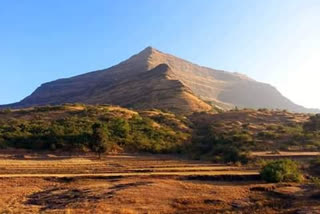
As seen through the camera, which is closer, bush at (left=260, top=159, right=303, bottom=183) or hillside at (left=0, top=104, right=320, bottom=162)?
bush at (left=260, top=159, right=303, bottom=183)

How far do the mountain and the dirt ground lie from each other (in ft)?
152

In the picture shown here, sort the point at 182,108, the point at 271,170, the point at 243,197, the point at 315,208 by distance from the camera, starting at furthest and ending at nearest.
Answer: the point at 182,108
the point at 271,170
the point at 243,197
the point at 315,208

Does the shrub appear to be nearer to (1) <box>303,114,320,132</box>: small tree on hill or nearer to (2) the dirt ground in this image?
(2) the dirt ground

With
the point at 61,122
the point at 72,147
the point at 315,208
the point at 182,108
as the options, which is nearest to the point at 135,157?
the point at 72,147

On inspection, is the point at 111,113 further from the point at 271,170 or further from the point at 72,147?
the point at 271,170

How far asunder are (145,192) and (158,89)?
213 feet

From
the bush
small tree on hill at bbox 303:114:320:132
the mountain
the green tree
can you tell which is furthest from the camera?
the mountain

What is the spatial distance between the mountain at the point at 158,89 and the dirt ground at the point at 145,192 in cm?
4624

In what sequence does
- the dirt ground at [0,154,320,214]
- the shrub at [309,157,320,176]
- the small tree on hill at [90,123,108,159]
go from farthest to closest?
the small tree on hill at [90,123,108,159] < the shrub at [309,157,320,176] < the dirt ground at [0,154,320,214]

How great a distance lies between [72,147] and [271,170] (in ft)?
58.7

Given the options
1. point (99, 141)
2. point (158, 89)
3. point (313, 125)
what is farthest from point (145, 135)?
point (158, 89)

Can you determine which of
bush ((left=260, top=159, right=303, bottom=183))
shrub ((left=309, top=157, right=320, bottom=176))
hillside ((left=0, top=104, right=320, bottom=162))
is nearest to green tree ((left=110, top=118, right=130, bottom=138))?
hillside ((left=0, top=104, right=320, bottom=162))

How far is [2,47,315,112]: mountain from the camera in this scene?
78.6 meters

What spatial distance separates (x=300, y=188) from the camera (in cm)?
1922
